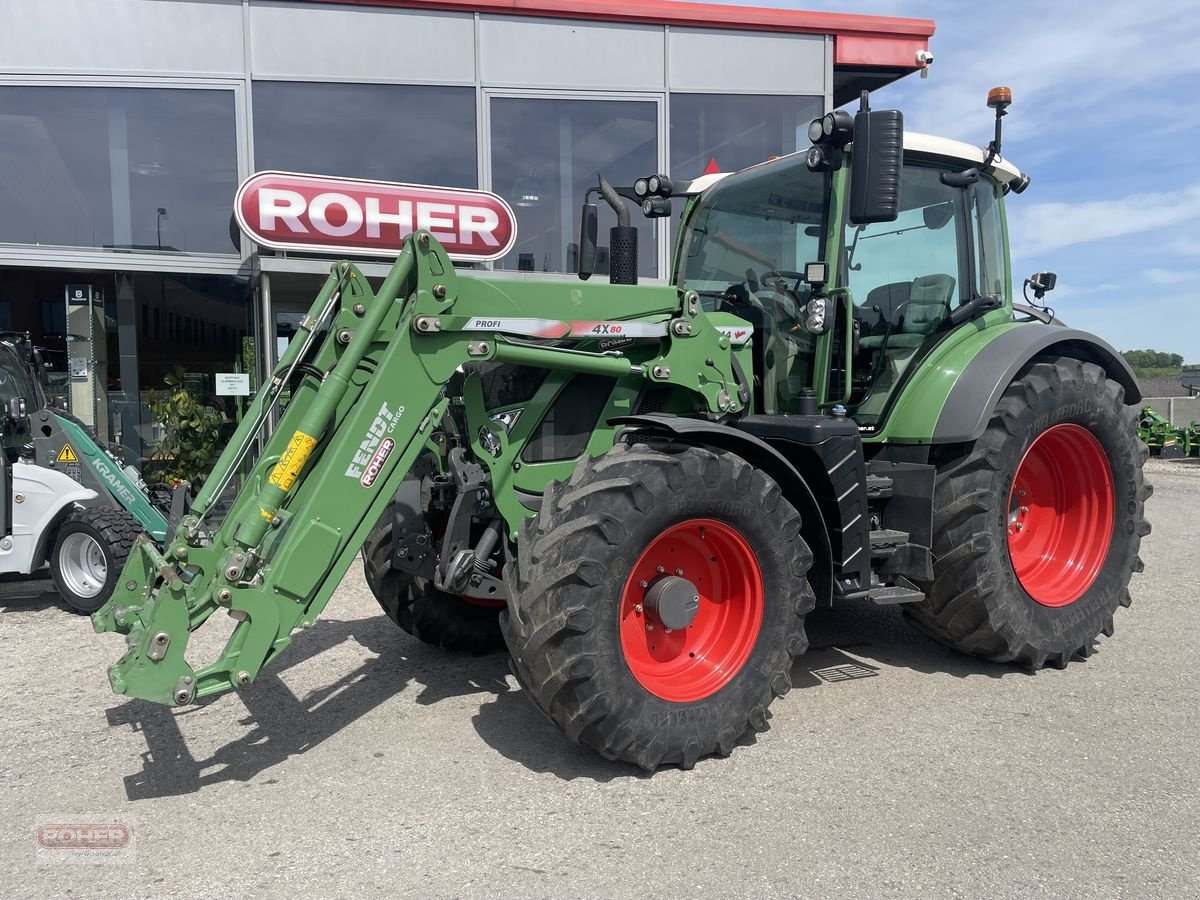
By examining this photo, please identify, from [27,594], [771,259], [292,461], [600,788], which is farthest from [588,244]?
[27,594]

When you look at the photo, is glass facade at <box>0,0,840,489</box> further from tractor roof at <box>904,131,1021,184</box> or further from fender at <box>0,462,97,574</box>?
tractor roof at <box>904,131,1021,184</box>

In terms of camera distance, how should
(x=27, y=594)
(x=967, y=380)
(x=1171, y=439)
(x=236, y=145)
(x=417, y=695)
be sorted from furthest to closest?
(x=1171, y=439) → (x=236, y=145) → (x=27, y=594) → (x=967, y=380) → (x=417, y=695)

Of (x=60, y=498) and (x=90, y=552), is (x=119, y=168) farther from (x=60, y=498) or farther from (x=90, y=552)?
(x=90, y=552)

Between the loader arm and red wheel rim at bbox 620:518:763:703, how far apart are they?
71 cm

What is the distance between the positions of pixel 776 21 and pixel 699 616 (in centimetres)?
849

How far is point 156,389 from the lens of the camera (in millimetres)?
9766

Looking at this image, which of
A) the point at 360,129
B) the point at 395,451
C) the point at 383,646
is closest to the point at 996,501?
the point at 395,451

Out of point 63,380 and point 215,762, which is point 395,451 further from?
point 63,380

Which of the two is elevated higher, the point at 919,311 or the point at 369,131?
the point at 369,131

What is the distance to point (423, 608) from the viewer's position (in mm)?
4945

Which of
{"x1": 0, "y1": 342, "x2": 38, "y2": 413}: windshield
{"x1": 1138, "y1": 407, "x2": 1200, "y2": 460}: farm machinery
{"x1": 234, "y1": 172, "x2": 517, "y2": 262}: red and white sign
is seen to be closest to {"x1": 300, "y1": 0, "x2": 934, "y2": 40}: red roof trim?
{"x1": 234, "y1": 172, "x2": 517, "y2": 262}: red and white sign

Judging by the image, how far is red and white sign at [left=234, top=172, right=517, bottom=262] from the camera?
888cm

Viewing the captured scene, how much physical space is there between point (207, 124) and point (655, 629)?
26.2ft

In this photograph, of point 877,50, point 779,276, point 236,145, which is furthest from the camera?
point 877,50
